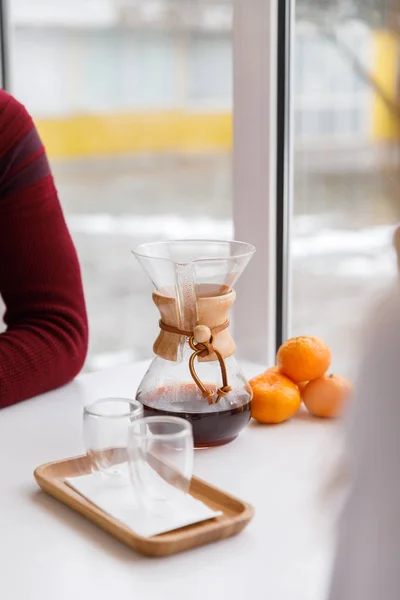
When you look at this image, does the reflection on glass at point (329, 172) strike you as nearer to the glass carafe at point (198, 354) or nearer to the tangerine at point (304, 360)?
the tangerine at point (304, 360)

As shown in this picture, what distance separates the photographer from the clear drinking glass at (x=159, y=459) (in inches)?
31.9

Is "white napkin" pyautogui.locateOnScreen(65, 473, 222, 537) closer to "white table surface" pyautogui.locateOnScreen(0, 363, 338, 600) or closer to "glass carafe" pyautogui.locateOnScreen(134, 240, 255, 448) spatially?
"white table surface" pyautogui.locateOnScreen(0, 363, 338, 600)

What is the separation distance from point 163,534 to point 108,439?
140 millimetres

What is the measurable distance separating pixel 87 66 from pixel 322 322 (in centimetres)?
202

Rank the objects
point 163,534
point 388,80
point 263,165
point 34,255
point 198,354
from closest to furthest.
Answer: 1. point 388,80
2. point 163,534
3. point 198,354
4. point 34,255
5. point 263,165

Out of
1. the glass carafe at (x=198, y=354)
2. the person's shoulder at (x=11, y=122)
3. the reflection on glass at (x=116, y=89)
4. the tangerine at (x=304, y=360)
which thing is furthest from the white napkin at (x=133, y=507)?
the reflection on glass at (x=116, y=89)

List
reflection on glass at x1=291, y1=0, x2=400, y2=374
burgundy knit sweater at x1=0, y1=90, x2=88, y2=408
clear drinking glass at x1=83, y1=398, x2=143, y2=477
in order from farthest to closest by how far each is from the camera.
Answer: reflection on glass at x1=291, y1=0, x2=400, y2=374
burgundy knit sweater at x1=0, y1=90, x2=88, y2=408
clear drinking glass at x1=83, y1=398, x2=143, y2=477

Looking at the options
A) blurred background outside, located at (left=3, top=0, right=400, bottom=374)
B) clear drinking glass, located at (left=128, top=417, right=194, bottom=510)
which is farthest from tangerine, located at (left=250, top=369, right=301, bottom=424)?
clear drinking glass, located at (left=128, top=417, right=194, bottom=510)

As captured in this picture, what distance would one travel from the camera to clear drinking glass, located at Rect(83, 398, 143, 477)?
35.4 inches

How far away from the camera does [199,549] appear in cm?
80

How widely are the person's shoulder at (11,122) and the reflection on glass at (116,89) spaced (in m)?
0.44

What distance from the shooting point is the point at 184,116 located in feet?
12.5

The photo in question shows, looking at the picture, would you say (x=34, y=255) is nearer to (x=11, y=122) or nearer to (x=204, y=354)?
(x=11, y=122)

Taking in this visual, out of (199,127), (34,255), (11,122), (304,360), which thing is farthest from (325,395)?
(199,127)
